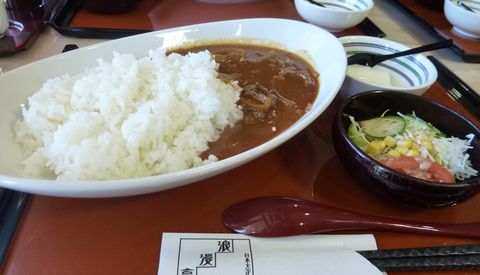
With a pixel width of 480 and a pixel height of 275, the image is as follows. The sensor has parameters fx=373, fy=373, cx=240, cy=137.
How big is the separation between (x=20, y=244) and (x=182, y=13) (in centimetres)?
178

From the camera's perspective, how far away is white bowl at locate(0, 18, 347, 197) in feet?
3.09

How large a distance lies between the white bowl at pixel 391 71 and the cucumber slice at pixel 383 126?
0.15 meters

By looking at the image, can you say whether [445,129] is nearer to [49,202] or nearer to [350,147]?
[350,147]

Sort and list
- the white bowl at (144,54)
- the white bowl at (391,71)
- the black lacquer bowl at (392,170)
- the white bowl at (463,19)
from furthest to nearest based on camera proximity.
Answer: the white bowl at (463,19) < the white bowl at (391,71) < the black lacquer bowl at (392,170) < the white bowl at (144,54)

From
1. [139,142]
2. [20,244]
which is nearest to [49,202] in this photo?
[20,244]

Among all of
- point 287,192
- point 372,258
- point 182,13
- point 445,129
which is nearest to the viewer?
point 372,258

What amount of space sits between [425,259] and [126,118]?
99cm

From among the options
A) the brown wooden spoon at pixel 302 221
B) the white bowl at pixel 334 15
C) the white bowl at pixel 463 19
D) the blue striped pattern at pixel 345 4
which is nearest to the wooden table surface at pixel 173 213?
the brown wooden spoon at pixel 302 221

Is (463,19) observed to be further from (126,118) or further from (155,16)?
(126,118)

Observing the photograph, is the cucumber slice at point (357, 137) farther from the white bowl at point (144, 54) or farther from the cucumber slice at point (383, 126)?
the white bowl at point (144, 54)

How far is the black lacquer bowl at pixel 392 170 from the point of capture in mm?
1068

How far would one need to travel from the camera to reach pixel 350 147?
1.17 metres

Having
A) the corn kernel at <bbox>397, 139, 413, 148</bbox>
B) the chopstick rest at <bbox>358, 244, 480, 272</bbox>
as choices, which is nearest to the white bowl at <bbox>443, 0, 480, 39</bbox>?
the corn kernel at <bbox>397, 139, 413, 148</bbox>

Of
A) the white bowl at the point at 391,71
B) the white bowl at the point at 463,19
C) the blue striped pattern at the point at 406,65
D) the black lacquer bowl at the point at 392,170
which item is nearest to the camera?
the black lacquer bowl at the point at 392,170
